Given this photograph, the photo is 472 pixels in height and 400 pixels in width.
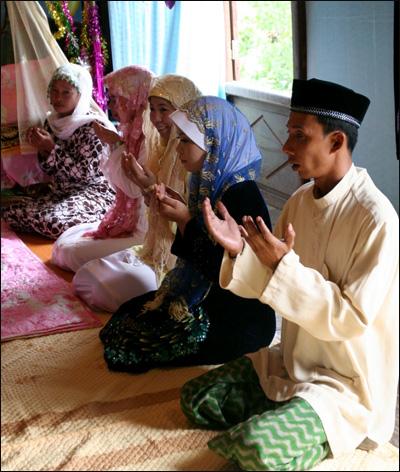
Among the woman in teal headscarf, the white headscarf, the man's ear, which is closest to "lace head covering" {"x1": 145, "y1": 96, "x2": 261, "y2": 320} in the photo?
the woman in teal headscarf

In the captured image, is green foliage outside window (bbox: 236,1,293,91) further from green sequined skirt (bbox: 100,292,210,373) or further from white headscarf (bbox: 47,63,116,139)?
green sequined skirt (bbox: 100,292,210,373)

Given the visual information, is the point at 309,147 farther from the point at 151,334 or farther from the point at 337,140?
the point at 151,334

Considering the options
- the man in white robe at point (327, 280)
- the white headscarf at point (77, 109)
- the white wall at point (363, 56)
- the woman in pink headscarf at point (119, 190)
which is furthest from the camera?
the white wall at point (363, 56)

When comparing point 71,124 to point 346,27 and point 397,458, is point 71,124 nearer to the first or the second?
point 346,27

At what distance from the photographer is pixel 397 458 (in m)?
1.34

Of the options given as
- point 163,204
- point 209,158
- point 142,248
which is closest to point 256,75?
point 209,158

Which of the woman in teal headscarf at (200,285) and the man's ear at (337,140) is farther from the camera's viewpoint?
the woman in teal headscarf at (200,285)

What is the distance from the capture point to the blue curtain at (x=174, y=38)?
1.33 m

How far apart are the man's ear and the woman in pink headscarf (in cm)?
43

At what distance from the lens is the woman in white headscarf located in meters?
1.38

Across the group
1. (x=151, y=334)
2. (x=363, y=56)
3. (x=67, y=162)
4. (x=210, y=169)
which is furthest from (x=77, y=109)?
(x=363, y=56)

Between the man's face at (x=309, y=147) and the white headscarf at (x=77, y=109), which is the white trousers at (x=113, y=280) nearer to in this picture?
the white headscarf at (x=77, y=109)

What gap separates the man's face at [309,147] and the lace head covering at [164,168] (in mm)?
299

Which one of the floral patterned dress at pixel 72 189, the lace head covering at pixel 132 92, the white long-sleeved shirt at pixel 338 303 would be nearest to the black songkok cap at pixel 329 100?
the white long-sleeved shirt at pixel 338 303
